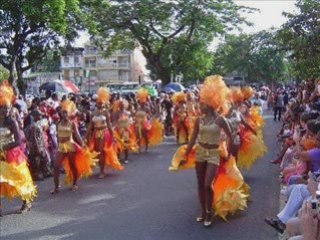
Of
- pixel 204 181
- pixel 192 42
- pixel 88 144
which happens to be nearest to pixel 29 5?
pixel 88 144

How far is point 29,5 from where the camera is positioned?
1355cm

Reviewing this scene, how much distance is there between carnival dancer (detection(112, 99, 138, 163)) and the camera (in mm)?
13412

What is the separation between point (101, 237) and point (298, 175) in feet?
8.85

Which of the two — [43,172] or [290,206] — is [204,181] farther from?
[43,172]

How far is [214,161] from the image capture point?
23.3 ft

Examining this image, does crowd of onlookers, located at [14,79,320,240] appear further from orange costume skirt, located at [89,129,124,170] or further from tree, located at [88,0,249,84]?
tree, located at [88,0,249,84]

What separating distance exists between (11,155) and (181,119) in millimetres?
9679

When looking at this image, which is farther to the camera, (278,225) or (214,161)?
(214,161)

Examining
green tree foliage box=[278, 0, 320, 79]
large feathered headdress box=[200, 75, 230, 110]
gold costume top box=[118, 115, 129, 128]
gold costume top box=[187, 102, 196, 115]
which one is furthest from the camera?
gold costume top box=[187, 102, 196, 115]

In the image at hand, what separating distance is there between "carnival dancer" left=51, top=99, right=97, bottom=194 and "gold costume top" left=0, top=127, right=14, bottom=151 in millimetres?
2017

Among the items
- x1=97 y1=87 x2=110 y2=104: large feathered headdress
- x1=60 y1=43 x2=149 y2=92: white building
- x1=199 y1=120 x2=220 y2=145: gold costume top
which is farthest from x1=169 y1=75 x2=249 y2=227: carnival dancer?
x1=60 y1=43 x2=149 y2=92: white building

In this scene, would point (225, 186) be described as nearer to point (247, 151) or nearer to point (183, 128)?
point (247, 151)

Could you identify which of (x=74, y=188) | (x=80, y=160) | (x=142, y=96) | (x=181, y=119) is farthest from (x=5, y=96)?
(x=181, y=119)

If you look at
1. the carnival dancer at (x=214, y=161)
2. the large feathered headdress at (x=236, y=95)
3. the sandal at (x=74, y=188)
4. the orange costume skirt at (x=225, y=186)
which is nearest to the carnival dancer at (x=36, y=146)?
the sandal at (x=74, y=188)
